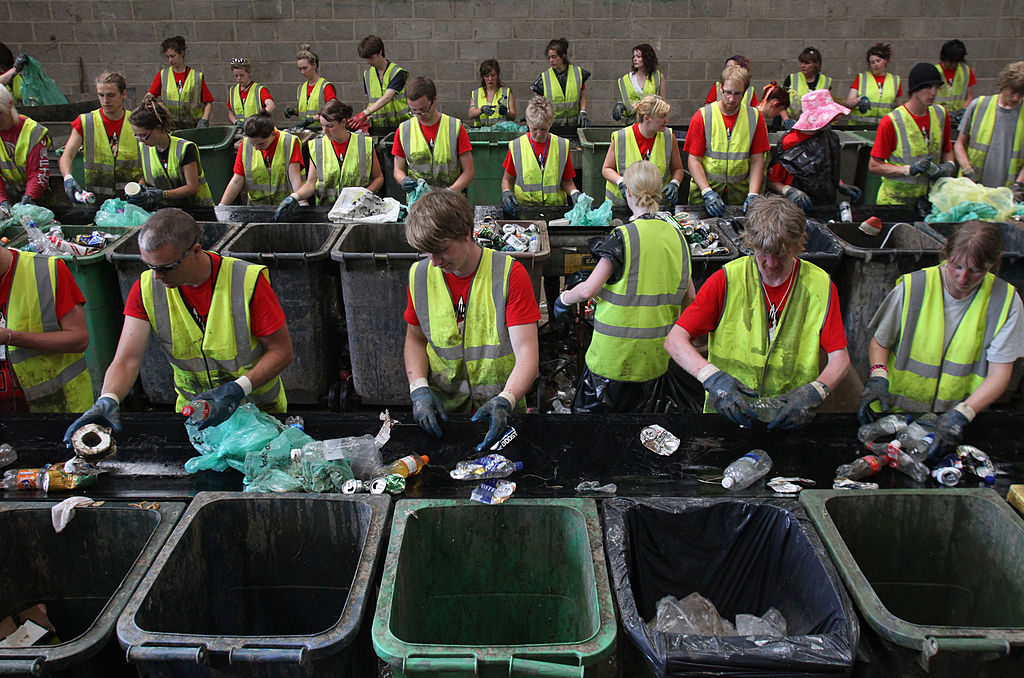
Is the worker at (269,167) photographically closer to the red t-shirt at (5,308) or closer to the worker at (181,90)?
the red t-shirt at (5,308)

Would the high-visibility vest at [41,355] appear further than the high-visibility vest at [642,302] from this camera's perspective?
No

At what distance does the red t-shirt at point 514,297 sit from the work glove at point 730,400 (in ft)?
2.32

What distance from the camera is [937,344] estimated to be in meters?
3.01

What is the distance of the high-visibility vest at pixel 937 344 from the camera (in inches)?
116

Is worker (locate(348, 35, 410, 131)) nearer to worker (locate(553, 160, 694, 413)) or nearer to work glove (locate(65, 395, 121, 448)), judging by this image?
worker (locate(553, 160, 694, 413))

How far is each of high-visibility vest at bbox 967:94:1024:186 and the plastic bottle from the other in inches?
190

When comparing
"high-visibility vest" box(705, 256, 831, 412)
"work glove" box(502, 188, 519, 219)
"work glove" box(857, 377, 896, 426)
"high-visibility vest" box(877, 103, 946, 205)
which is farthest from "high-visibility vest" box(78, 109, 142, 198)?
"high-visibility vest" box(877, 103, 946, 205)

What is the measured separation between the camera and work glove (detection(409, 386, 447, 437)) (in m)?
2.73

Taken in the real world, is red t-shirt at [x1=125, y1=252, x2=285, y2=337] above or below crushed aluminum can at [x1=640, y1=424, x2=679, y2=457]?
above

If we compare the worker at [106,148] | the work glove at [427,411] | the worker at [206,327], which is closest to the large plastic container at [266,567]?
the work glove at [427,411]

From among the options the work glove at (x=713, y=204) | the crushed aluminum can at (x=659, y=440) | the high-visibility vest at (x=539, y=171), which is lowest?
the crushed aluminum can at (x=659, y=440)

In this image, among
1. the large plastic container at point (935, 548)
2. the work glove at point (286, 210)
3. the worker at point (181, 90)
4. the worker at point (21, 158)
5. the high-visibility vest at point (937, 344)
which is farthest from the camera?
the worker at point (181, 90)

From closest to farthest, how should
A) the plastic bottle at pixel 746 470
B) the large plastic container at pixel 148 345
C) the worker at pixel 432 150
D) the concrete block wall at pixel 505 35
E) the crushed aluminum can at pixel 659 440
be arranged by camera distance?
the plastic bottle at pixel 746 470, the crushed aluminum can at pixel 659 440, the large plastic container at pixel 148 345, the worker at pixel 432 150, the concrete block wall at pixel 505 35

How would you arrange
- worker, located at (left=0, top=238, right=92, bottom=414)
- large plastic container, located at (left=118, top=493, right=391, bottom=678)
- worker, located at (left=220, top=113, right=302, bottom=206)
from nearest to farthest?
large plastic container, located at (left=118, top=493, right=391, bottom=678), worker, located at (left=0, top=238, right=92, bottom=414), worker, located at (left=220, top=113, right=302, bottom=206)
